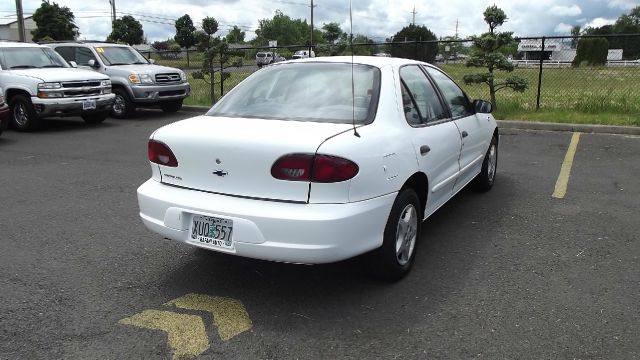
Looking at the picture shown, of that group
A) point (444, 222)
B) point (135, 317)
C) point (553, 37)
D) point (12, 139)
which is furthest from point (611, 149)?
point (12, 139)

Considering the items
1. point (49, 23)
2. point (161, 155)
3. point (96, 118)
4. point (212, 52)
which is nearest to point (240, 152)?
point (161, 155)

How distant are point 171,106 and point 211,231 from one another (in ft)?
38.6

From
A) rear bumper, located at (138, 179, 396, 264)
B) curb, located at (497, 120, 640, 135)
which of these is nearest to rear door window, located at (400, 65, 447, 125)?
rear bumper, located at (138, 179, 396, 264)

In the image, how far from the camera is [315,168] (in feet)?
10.5

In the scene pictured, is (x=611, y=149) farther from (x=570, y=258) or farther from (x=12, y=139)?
(x=12, y=139)

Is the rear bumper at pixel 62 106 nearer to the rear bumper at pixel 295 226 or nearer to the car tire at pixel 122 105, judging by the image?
the car tire at pixel 122 105

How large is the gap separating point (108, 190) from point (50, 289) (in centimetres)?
281

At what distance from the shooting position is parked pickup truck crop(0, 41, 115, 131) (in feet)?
36.7

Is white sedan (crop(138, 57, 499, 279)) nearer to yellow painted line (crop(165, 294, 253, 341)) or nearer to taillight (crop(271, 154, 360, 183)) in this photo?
taillight (crop(271, 154, 360, 183))

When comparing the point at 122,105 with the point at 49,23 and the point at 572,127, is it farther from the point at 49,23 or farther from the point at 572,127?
the point at 49,23

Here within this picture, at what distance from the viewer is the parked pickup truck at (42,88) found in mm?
11180

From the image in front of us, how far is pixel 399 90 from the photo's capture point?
159 inches

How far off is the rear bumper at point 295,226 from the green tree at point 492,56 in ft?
30.3

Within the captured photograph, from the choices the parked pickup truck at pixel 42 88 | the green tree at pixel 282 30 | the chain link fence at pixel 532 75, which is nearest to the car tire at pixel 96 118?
the parked pickup truck at pixel 42 88
